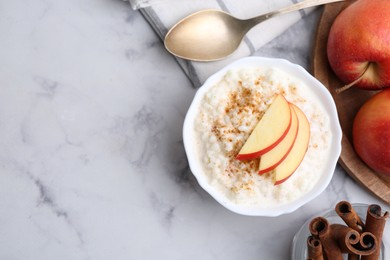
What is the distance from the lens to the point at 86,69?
1.17m

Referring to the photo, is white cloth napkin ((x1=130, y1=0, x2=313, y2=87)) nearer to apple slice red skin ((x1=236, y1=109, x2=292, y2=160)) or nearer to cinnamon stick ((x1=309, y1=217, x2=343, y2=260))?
apple slice red skin ((x1=236, y1=109, x2=292, y2=160))

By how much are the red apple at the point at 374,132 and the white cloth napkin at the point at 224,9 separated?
243 mm

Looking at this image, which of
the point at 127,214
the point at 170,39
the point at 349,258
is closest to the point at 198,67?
the point at 170,39

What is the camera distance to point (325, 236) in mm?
1030

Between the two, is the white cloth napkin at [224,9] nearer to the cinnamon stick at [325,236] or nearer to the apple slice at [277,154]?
the apple slice at [277,154]

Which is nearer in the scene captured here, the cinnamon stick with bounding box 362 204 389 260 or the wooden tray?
the cinnamon stick with bounding box 362 204 389 260

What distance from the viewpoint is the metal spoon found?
1146 mm

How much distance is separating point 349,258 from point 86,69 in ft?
2.08

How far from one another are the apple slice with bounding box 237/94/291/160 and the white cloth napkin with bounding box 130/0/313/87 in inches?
6.8

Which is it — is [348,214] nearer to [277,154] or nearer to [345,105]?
[277,154]

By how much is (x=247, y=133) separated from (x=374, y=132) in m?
0.26

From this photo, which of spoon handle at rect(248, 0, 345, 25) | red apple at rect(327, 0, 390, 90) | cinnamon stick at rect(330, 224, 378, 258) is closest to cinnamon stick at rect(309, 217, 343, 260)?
cinnamon stick at rect(330, 224, 378, 258)

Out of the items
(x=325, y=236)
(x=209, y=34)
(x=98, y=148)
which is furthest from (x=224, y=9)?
(x=325, y=236)

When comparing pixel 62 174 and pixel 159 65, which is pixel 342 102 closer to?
pixel 159 65
